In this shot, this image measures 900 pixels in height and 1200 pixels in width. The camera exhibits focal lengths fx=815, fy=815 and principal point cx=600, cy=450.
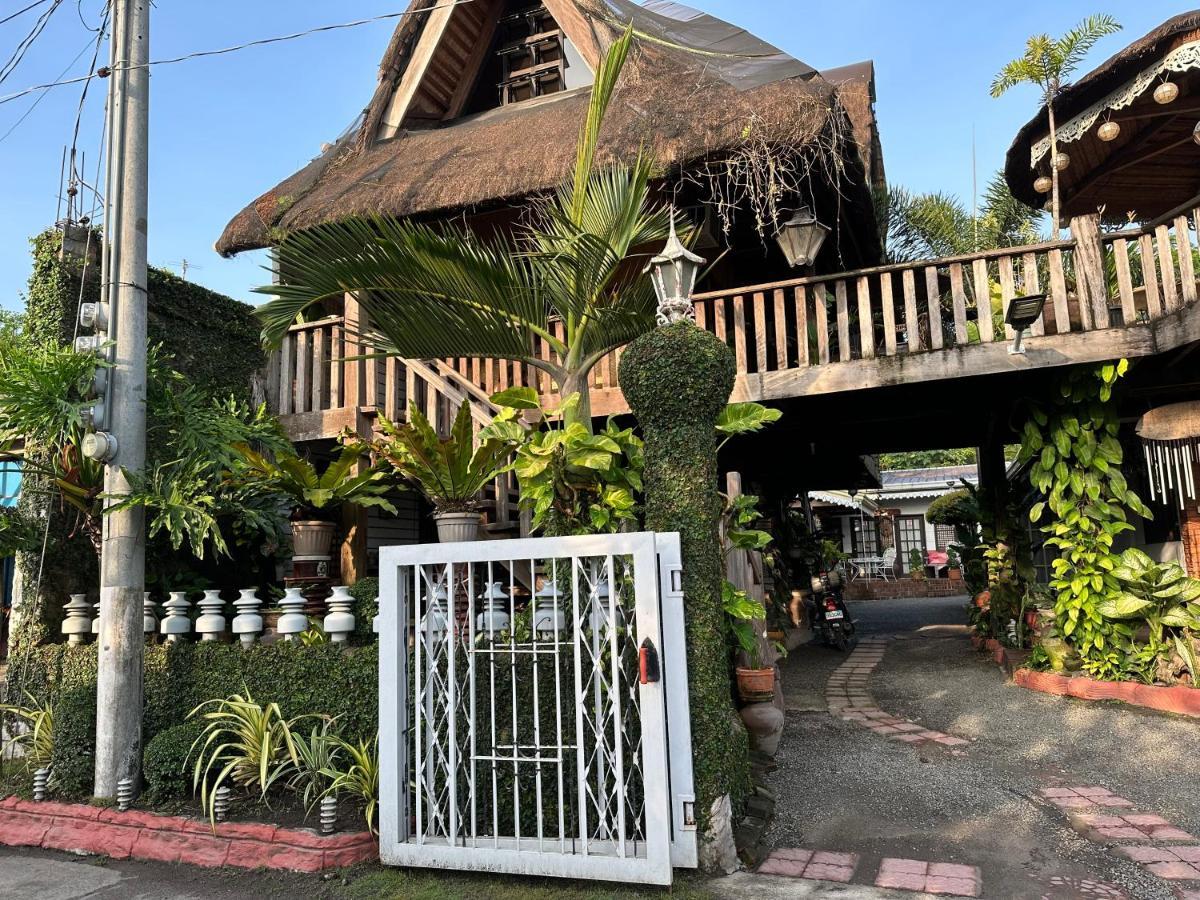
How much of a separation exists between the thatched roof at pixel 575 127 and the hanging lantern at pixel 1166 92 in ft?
7.02

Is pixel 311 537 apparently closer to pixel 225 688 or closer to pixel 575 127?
pixel 225 688

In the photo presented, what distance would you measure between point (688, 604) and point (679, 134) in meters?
4.59

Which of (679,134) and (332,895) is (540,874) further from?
(679,134)

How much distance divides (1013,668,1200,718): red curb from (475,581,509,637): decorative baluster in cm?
450

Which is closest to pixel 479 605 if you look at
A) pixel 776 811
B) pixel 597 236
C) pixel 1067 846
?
pixel 776 811

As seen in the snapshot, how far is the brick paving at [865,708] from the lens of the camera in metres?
5.46

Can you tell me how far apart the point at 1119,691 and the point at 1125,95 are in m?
4.65

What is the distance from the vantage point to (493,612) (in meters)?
4.06

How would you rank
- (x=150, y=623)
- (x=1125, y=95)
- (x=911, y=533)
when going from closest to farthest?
1. (x=150, y=623)
2. (x=1125, y=95)
3. (x=911, y=533)

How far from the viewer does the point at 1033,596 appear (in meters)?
7.37

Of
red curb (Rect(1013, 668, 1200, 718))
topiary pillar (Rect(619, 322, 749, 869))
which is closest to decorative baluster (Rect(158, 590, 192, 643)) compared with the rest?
topiary pillar (Rect(619, 322, 749, 869))

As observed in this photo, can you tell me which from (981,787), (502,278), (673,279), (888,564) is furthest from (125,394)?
(888,564)

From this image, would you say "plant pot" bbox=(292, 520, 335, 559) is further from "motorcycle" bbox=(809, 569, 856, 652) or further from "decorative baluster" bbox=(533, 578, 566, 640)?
"motorcycle" bbox=(809, 569, 856, 652)

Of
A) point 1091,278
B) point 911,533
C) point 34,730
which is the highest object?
point 1091,278
